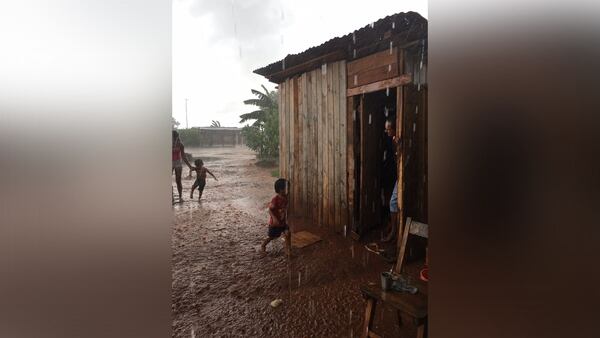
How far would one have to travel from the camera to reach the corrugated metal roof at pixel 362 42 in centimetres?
457

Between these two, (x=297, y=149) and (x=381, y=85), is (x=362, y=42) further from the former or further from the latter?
(x=297, y=149)

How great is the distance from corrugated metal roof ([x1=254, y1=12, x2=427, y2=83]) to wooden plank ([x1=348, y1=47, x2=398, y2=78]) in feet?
0.28

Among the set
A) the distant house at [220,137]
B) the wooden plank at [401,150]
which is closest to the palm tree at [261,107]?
the distant house at [220,137]

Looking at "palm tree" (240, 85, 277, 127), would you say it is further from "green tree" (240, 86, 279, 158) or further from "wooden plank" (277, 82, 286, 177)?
"wooden plank" (277, 82, 286, 177)

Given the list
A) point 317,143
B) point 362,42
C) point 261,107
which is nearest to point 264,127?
point 261,107

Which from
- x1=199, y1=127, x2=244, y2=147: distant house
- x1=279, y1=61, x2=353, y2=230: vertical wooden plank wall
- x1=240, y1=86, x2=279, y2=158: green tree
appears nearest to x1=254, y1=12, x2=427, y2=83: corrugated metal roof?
x1=279, y1=61, x2=353, y2=230: vertical wooden plank wall

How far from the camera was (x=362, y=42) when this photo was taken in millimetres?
5344
